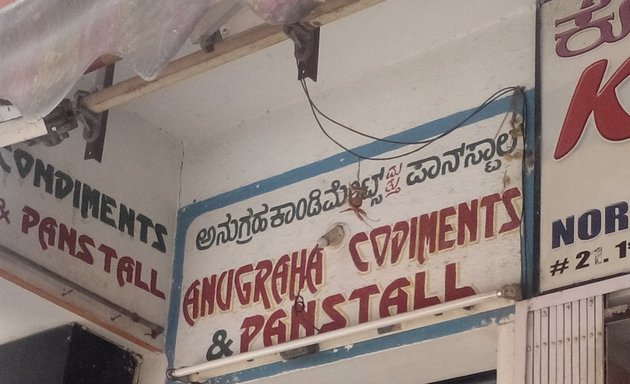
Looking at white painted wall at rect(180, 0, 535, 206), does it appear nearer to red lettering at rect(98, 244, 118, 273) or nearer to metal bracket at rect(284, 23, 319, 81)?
red lettering at rect(98, 244, 118, 273)

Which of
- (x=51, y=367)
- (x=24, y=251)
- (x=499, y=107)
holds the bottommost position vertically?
(x=51, y=367)

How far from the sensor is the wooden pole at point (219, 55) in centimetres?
215

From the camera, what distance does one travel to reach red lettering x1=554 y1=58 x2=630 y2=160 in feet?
8.30

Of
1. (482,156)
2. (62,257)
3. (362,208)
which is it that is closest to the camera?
(482,156)

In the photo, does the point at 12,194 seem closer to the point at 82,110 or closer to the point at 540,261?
the point at 82,110

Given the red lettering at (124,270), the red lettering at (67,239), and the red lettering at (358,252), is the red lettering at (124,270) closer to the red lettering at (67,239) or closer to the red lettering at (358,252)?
the red lettering at (67,239)

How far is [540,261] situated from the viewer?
2.53 meters

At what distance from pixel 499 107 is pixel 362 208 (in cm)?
43

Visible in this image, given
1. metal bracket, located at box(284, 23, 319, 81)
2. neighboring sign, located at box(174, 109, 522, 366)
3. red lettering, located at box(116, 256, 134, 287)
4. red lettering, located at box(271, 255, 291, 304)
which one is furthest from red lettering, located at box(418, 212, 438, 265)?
red lettering, located at box(116, 256, 134, 287)

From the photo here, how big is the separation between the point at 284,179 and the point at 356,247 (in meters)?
0.37

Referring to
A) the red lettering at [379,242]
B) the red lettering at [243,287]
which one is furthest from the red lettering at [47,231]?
the red lettering at [379,242]

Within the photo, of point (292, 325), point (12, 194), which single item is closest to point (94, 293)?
point (12, 194)

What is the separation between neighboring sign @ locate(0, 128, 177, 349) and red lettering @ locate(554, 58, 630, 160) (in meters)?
1.28

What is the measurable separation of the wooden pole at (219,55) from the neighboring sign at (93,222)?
1.99 ft
